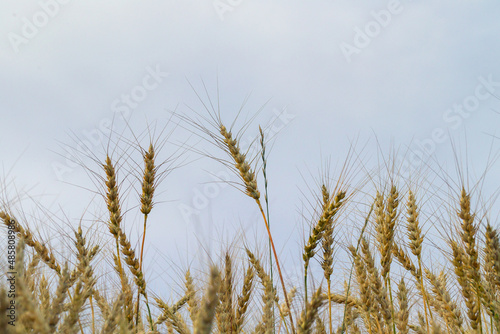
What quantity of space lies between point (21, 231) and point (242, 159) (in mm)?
1801

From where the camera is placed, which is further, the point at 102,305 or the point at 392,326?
the point at 102,305

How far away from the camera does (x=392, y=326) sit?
3.05 m

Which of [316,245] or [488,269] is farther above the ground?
[488,269]

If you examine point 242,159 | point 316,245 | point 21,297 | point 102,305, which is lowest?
point 21,297

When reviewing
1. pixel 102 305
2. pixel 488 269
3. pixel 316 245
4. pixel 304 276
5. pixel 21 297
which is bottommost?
pixel 21 297

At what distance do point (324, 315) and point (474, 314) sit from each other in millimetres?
1007

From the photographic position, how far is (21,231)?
139 inches

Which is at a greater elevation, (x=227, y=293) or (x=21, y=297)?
(x=227, y=293)

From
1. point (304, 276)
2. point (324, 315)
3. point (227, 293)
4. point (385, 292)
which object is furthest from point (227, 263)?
point (385, 292)

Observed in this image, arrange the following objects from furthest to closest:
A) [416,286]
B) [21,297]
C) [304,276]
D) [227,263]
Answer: [416,286] < [227,263] < [304,276] < [21,297]

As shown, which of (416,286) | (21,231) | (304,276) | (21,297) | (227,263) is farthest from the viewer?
(416,286)

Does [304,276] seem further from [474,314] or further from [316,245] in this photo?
[474,314]

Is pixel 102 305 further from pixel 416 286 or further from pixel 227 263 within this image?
pixel 416 286

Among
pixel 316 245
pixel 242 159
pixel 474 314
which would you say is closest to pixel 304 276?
pixel 316 245
